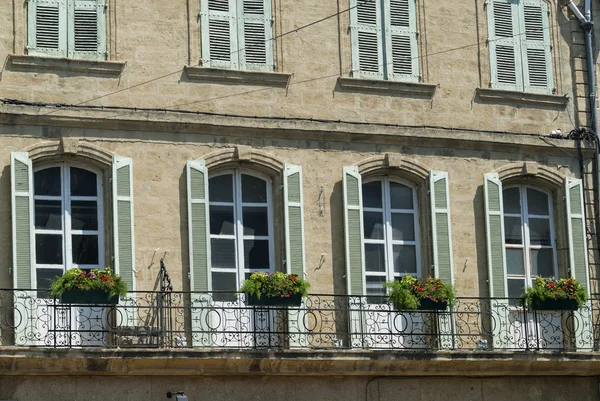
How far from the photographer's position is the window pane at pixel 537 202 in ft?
87.2

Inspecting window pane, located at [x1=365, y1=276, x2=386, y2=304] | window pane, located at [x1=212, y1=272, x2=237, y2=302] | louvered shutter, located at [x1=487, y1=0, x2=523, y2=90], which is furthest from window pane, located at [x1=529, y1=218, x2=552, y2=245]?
window pane, located at [x1=212, y1=272, x2=237, y2=302]

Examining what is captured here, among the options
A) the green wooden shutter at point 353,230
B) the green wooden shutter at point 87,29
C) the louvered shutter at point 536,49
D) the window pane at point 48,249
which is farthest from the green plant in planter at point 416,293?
the green wooden shutter at point 87,29

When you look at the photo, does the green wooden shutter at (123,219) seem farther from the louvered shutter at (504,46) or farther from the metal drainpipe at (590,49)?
the metal drainpipe at (590,49)

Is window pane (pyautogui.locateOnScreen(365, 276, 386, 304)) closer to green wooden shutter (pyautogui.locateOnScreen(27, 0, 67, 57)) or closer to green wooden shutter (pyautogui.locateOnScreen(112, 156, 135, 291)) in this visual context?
green wooden shutter (pyautogui.locateOnScreen(112, 156, 135, 291))

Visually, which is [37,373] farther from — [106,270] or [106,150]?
[106,150]

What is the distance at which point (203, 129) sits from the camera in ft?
80.5

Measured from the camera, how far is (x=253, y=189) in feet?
81.8

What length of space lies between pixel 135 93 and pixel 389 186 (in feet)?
12.9

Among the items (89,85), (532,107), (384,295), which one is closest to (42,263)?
(89,85)

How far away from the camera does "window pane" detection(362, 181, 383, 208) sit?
2555 centimetres

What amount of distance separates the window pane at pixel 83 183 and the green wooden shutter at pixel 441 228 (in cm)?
477

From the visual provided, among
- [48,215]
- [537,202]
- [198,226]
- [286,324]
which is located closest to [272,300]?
[286,324]

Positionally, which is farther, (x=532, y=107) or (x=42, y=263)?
(x=532, y=107)

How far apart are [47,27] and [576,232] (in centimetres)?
812
